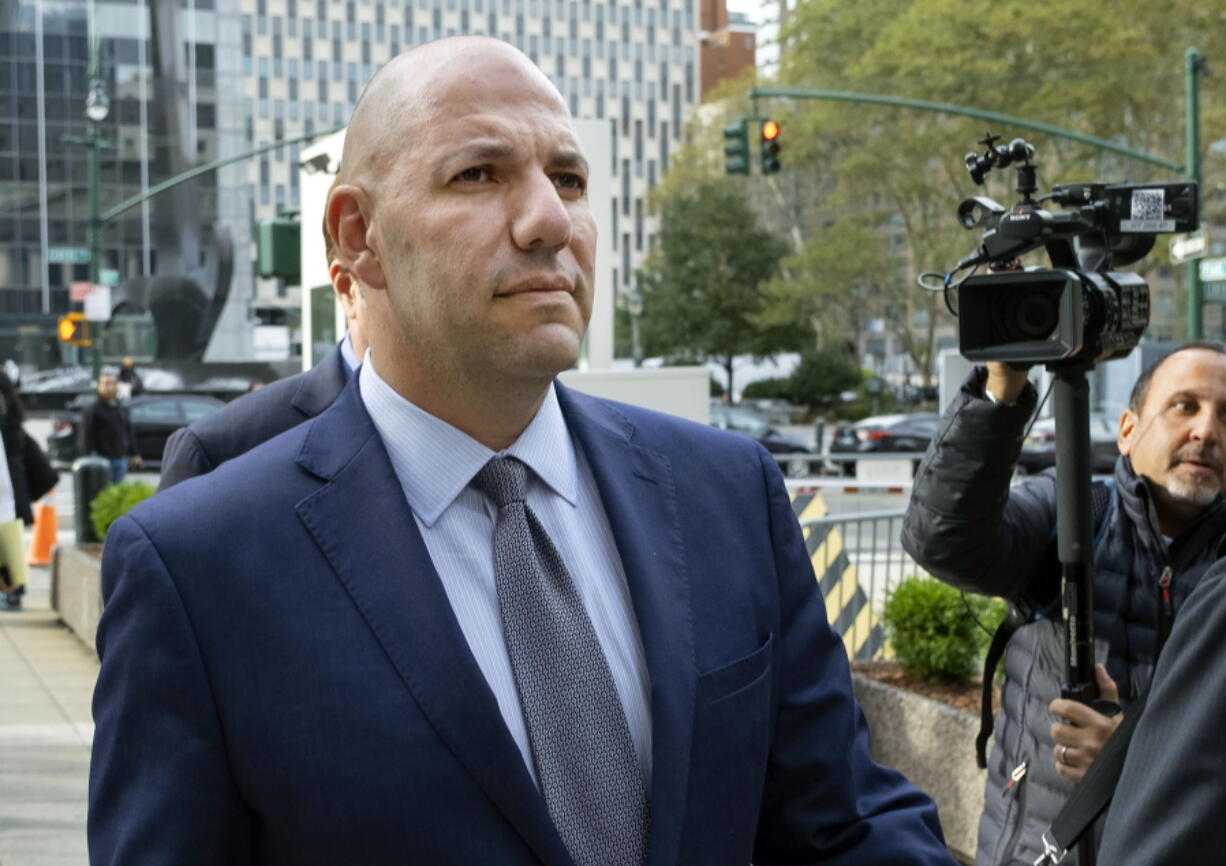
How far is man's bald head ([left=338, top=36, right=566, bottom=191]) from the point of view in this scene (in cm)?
194

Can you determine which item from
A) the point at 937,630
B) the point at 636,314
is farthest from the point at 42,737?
the point at 636,314

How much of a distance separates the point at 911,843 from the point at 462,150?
94cm

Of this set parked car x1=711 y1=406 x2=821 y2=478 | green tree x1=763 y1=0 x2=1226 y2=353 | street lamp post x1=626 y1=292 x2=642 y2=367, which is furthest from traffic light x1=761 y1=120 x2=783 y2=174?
street lamp post x1=626 y1=292 x2=642 y2=367

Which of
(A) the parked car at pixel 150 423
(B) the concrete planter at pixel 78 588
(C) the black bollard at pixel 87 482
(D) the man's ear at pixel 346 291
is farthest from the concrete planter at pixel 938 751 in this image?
(A) the parked car at pixel 150 423

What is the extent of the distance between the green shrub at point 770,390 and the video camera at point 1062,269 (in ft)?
183

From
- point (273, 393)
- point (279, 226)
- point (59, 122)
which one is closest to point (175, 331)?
point (59, 122)

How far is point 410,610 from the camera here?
181cm

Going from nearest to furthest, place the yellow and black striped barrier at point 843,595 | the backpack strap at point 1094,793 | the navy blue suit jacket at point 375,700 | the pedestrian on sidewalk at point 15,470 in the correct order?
the navy blue suit jacket at point 375,700 → the backpack strap at point 1094,793 → the yellow and black striped barrier at point 843,595 → the pedestrian on sidewalk at point 15,470

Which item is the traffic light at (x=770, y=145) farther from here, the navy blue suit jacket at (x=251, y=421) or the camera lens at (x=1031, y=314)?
the camera lens at (x=1031, y=314)

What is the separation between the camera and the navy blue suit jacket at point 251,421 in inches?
143

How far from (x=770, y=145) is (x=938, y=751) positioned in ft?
66.8

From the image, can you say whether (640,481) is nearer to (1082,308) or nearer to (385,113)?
(385,113)

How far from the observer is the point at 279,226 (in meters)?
12.7

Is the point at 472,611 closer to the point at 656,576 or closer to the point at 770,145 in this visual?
the point at 656,576
